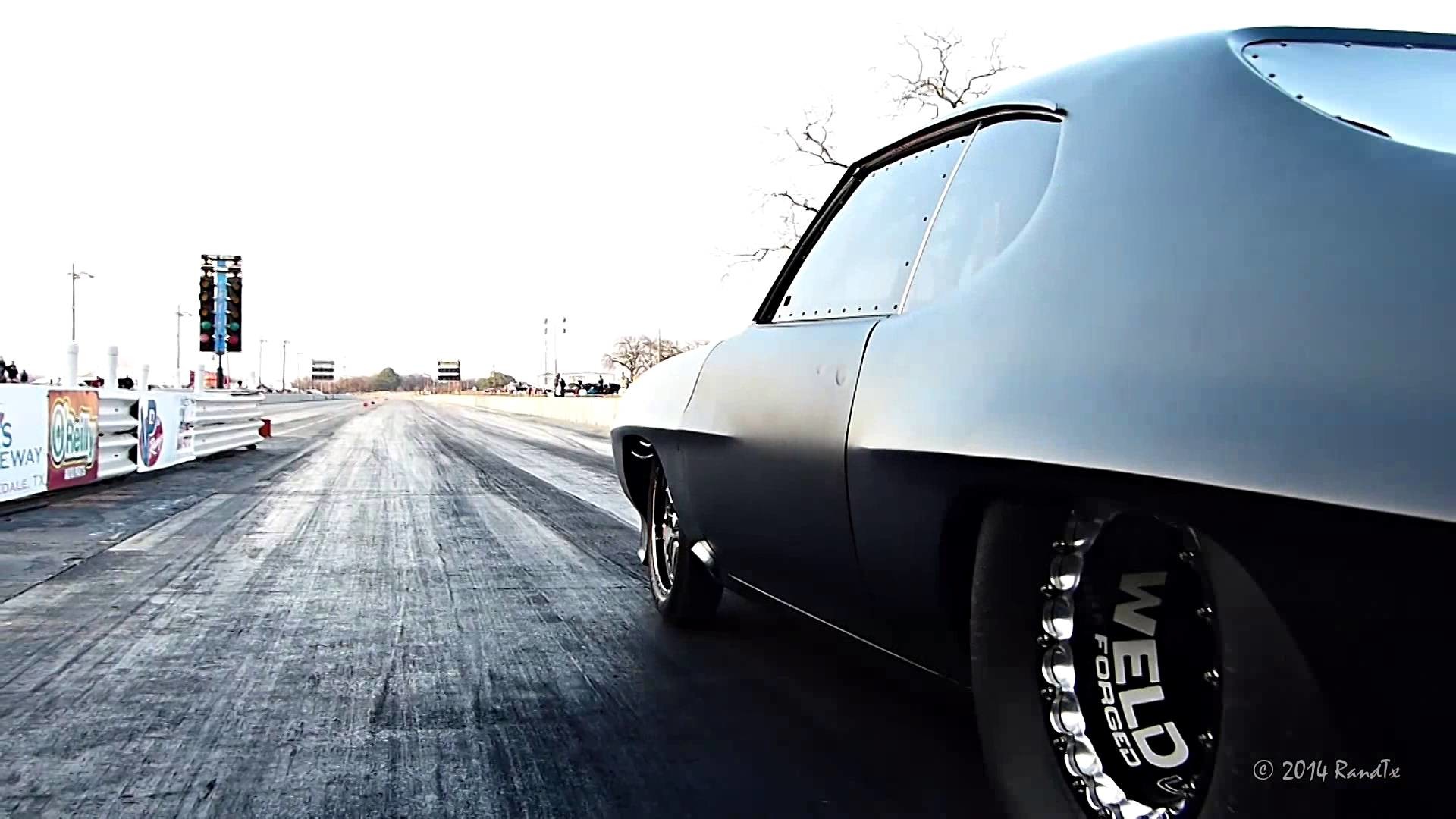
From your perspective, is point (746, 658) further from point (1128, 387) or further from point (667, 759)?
point (1128, 387)

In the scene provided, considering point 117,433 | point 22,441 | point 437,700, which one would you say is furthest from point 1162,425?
point 117,433

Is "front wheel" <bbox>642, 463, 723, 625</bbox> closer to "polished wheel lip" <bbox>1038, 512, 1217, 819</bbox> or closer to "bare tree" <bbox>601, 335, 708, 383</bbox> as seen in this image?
"polished wheel lip" <bbox>1038, 512, 1217, 819</bbox>

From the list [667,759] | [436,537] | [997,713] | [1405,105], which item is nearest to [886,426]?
[997,713]

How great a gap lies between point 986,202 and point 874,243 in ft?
1.89

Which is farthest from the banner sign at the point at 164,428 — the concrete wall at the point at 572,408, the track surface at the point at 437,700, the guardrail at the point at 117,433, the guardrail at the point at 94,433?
the concrete wall at the point at 572,408

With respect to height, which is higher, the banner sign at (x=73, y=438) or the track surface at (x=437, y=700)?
the banner sign at (x=73, y=438)

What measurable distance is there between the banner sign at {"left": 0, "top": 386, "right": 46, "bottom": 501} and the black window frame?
9656mm

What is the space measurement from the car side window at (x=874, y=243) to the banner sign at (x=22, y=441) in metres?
9.84

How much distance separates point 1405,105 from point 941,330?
37.4 inches

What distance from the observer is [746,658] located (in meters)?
4.60

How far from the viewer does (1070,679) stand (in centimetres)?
215

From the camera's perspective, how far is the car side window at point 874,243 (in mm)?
2990

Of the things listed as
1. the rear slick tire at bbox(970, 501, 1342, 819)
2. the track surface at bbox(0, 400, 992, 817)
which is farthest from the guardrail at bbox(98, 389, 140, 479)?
the rear slick tire at bbox(970, 501, 1342, 819)

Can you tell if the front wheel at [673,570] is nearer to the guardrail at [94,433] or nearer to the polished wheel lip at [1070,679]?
the polished wheel lip at [1070,679]
